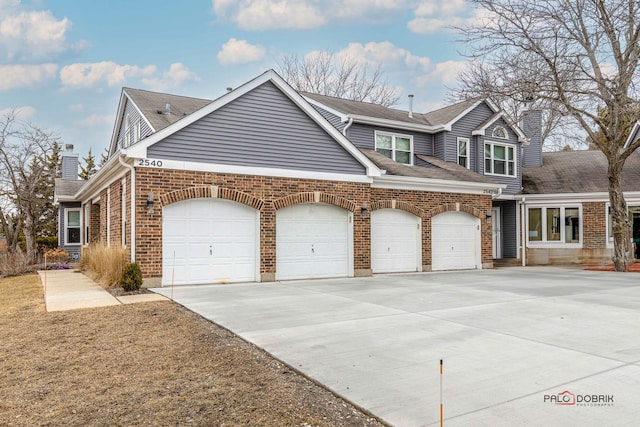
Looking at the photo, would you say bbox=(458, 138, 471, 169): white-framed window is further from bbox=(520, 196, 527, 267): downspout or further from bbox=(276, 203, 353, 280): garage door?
bbox=(276, 203, 353, 280): garage door

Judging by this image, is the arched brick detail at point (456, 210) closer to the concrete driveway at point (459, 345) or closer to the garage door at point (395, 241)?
the garage door at point (395, 241)

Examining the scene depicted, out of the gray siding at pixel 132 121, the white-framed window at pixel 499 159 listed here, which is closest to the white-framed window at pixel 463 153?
the white-framed window at pixel 499 159

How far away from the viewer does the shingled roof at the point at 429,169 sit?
16.1m

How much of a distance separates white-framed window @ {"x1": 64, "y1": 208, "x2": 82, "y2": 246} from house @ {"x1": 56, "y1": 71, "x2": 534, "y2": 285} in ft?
14.1

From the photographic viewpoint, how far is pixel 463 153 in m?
20.8

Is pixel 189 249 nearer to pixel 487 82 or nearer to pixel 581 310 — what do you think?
pixel 581 310

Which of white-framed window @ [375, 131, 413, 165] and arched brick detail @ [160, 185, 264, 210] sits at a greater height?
white-framed window @ [375, 131, 413, 165]

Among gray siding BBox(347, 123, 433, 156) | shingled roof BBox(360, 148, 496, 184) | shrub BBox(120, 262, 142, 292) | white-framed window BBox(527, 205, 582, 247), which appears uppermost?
gray siding BBox(347, 123, 433, 156)

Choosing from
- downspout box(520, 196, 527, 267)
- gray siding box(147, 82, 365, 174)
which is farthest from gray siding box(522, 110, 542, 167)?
gray siding box(147, 82, 365, 174)

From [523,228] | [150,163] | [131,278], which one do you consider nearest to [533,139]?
[523,228]

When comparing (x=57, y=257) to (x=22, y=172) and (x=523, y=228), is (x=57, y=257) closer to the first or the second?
(x=22, y=172)

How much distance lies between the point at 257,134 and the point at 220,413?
9874 mm

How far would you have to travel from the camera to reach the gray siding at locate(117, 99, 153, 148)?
15920 mm

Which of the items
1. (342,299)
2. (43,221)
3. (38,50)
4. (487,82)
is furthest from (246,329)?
(43,221)
